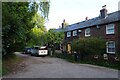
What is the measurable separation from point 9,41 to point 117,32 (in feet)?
43.9

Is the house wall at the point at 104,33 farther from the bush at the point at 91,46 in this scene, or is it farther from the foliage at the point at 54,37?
the foliage at the point at 54,37

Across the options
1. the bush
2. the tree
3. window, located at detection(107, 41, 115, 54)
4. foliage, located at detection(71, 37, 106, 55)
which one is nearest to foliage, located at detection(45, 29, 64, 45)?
the tree

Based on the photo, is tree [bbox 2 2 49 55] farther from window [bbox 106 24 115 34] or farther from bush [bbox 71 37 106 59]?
window [bbox 106 24 115 34]

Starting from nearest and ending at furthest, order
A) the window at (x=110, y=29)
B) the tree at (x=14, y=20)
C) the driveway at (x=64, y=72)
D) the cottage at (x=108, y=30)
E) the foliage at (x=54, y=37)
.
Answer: the driveway at (x=64, y=72) < the tree at (x=14, y=20) < the cottage at (x=108, y=30) < the window at (x=110, y=29) < the foliage at (x=54, y=37)

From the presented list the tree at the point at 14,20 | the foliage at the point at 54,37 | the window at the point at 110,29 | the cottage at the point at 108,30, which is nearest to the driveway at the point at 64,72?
the tree at the point at 14,20

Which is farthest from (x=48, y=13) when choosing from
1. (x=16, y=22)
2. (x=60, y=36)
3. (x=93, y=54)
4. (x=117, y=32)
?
(x=60, y=36)

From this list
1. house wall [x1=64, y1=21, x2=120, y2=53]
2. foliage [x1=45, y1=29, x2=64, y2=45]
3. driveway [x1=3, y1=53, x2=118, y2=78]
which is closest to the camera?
driveway [x1=3, y1=53, x2=118, y2=78]

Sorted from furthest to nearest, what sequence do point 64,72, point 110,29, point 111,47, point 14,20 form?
point 110,29, point 111,47, point 14,20, point 64,72

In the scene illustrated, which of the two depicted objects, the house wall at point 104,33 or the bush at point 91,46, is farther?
the house wall at point 104,33

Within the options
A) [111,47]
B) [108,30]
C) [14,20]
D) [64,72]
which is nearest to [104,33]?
[108,30]

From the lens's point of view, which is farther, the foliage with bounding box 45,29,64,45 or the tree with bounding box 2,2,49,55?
the foliage with bounding box 45,29,64,45

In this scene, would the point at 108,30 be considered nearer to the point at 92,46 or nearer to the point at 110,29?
the point at 110,29

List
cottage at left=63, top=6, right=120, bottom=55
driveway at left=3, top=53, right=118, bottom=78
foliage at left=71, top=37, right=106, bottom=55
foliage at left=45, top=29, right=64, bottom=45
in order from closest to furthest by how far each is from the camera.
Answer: driveway at left=3, top=53, right=118, bottom=78
foliage at left=71, top=37, right=106, bottom=55
cottage at left=63, top=6, right=120, bottom=55
foliage at left=45, top=29, right=64, bottom=45

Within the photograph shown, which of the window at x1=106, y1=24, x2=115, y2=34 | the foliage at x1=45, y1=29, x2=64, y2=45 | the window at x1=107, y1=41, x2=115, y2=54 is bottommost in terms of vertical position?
the window at x1=107, y1=41, x2=115, y2=54
